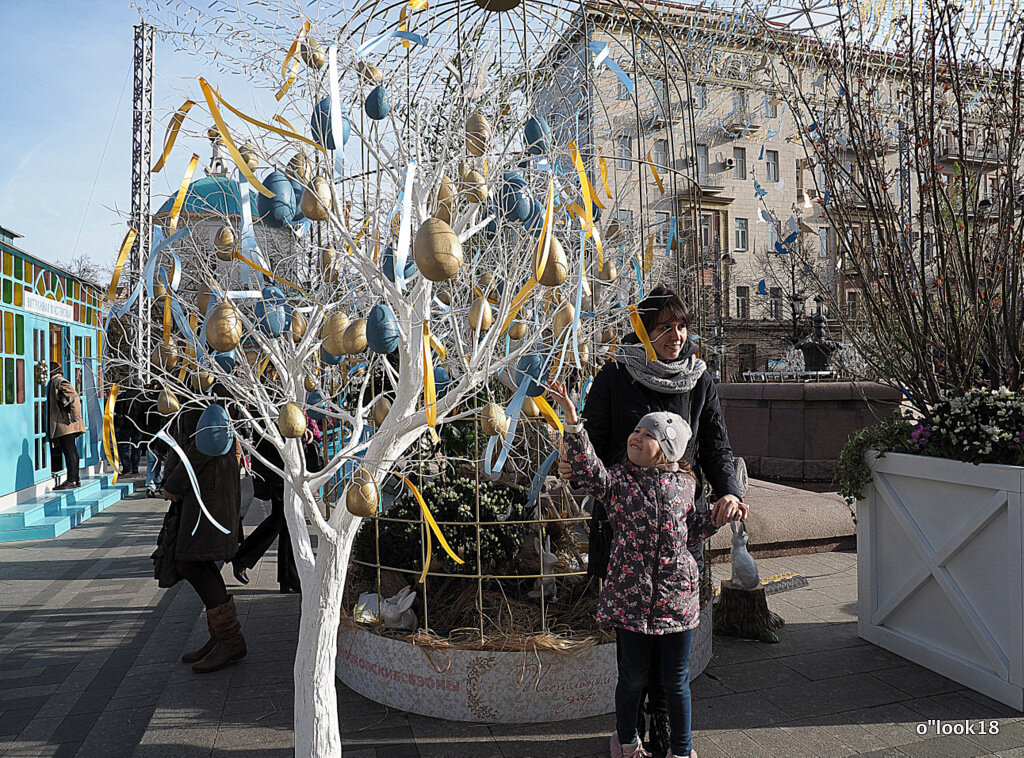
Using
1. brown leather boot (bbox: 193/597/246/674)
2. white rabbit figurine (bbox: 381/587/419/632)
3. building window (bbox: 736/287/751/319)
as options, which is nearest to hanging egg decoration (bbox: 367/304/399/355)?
white rabbit figurine (bbox: 381/587/419/632)

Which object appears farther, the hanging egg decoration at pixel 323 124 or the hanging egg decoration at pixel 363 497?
the hanging egg decoration at pixel 363 497

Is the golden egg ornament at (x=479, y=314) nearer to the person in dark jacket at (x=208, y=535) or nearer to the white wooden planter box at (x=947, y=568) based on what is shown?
the person in dark jacket at (x=208, y=535)

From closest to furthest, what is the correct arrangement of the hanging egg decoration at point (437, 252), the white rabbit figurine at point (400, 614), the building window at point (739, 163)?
1. the hanging egg decoration at point (437, 252)
2. the white rabbit figurine at point (400, 614)
3. the building window at point (739, 163)

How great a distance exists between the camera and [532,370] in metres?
2.68

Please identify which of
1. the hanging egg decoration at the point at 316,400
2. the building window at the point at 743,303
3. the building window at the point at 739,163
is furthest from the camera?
the building window at the point at 743,303

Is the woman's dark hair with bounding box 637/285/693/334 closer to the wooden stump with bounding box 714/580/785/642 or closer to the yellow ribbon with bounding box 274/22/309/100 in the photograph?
the yellow ribbon with bounding box 274/22/309/100

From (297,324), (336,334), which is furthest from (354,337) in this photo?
(297,324)

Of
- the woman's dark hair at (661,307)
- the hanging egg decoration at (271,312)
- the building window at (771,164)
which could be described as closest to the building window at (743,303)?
the building window at (771,164)

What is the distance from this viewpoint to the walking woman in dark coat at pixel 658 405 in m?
3.07

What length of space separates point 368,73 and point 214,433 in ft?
4.22

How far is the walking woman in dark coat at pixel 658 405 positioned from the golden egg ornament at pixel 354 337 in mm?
1228

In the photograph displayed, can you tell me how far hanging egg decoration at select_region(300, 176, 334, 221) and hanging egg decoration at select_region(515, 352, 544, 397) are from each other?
86 centimetres

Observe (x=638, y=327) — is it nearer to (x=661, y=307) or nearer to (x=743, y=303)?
(x=661, y=307)

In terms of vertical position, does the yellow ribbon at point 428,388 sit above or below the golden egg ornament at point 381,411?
above
